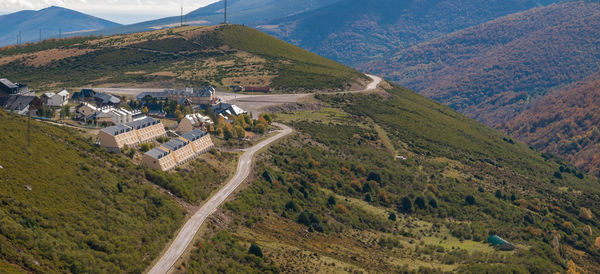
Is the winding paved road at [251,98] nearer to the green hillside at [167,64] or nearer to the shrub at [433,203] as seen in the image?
the green hillside at [167,64]

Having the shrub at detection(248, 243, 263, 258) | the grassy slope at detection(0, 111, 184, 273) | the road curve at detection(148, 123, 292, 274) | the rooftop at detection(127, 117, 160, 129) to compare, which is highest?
the rooftop at detection(127, 117, 160, 129)

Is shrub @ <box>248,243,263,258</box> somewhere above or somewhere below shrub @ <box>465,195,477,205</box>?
above

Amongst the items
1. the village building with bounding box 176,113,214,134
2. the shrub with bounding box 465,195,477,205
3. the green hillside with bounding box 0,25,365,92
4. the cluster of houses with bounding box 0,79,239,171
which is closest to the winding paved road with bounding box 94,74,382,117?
the green hillside with bounding box 0,25,365,92

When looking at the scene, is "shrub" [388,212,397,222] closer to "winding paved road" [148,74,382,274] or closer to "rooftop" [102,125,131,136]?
"winding paved road" [148,74,382,274]

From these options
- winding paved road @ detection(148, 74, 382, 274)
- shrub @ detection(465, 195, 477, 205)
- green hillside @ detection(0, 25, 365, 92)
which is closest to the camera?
winding paved road @ detection(148, 74, 382, 274)

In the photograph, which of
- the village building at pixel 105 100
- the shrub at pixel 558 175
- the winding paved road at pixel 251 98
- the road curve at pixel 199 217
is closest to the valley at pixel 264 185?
the road curve at pixel 199 217

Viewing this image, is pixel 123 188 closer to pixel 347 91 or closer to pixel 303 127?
pixel 303 127

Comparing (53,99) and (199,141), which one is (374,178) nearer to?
(199,141)
